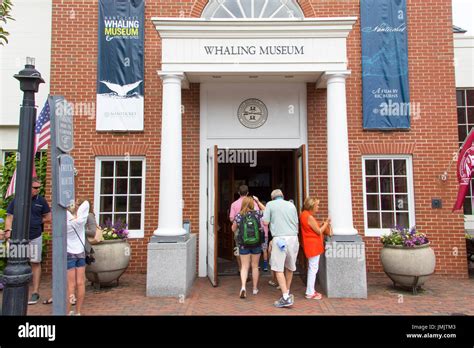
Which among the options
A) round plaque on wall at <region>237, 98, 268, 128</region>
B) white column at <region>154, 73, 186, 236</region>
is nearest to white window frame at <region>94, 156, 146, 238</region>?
white column at <region>154, 73, 186, 236</region>

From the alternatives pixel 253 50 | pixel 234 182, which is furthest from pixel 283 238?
pixel 234 182

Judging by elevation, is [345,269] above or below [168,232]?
below

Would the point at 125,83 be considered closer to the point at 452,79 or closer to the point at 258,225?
the point at 258,225

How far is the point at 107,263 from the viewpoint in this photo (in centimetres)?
646

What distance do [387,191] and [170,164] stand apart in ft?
17.1

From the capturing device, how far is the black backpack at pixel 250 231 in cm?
613

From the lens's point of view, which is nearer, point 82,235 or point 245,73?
point 82,235

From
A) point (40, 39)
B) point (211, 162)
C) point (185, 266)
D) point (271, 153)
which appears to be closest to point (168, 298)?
point (185, 266)

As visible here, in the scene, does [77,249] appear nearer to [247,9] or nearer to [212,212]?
[212,212]

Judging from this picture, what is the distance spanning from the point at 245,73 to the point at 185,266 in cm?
389

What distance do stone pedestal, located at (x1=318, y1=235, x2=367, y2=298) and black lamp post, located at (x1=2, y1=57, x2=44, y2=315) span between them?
15.6 ft

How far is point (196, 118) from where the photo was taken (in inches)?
324

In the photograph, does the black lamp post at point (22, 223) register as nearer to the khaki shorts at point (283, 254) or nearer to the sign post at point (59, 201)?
the sign post at point (59, 201)

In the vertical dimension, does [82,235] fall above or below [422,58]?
below
